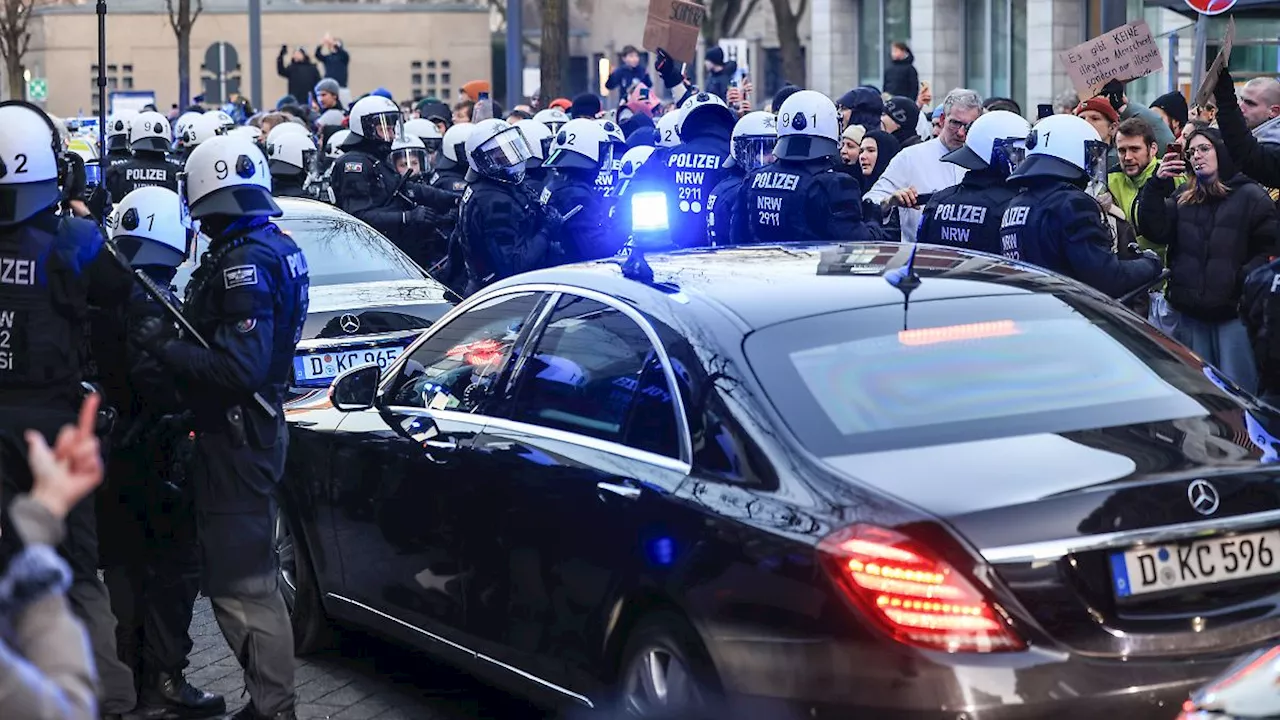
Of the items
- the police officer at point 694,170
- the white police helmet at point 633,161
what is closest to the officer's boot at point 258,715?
the police officer at point 694,170

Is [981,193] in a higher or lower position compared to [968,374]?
higher

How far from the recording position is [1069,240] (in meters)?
8.04

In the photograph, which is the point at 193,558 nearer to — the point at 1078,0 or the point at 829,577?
the point at 829,577

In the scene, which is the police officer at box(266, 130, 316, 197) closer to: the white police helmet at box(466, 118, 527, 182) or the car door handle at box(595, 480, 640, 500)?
the white police helmet at box(466, 118, 527, 182)

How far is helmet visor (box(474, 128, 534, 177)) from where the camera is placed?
37.9ft

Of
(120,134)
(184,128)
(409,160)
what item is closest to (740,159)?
(409,160)

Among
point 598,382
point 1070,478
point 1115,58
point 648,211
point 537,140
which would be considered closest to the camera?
point 1070,478

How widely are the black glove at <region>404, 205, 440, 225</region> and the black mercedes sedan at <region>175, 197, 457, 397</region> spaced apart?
252cm

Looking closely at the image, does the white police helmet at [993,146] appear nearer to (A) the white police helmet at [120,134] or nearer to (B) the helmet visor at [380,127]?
(B) the helmet visor at [380,127]

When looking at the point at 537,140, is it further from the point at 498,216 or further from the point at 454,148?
the point at 454,148

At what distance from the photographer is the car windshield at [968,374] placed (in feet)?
16.2

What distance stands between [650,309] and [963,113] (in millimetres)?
6607

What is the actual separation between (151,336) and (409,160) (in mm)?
8580

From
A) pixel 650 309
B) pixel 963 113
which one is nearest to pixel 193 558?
pixel 650 309
